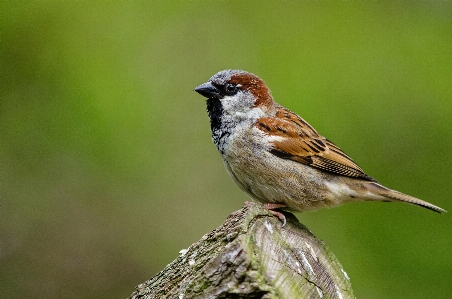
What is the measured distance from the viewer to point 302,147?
3.19 meters

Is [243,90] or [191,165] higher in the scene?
[191,165]

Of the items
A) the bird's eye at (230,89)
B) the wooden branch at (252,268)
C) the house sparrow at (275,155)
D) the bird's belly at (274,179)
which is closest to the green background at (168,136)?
the house sparrow at (275,155)

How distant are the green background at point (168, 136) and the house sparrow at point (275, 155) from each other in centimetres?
95

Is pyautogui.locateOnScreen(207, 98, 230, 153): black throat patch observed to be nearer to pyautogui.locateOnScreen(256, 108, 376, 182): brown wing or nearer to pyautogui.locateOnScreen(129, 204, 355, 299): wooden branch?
pyautogui.locateOnScreen(256, 108, 376, 182): brown wing

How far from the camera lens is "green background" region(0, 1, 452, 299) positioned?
409 cm

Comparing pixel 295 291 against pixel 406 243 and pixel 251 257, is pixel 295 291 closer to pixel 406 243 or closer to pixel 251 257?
pixel 251 257

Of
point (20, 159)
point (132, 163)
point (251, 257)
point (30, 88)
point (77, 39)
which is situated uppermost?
point (77, 39)

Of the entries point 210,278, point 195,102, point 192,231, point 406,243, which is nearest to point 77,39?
point 195,102

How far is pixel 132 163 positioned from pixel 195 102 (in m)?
0.81

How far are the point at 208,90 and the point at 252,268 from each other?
5.53ft

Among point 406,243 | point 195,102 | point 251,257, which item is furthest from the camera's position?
point 195,102

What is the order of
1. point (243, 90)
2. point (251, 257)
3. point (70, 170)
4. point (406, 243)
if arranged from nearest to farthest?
1. point (251, 257)
2. point (243, 90)
3. point (406, 243)
4. point (70, 170)

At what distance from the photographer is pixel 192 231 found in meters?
4.37

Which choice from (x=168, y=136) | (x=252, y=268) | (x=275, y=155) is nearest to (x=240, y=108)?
(x=275, y=155)
